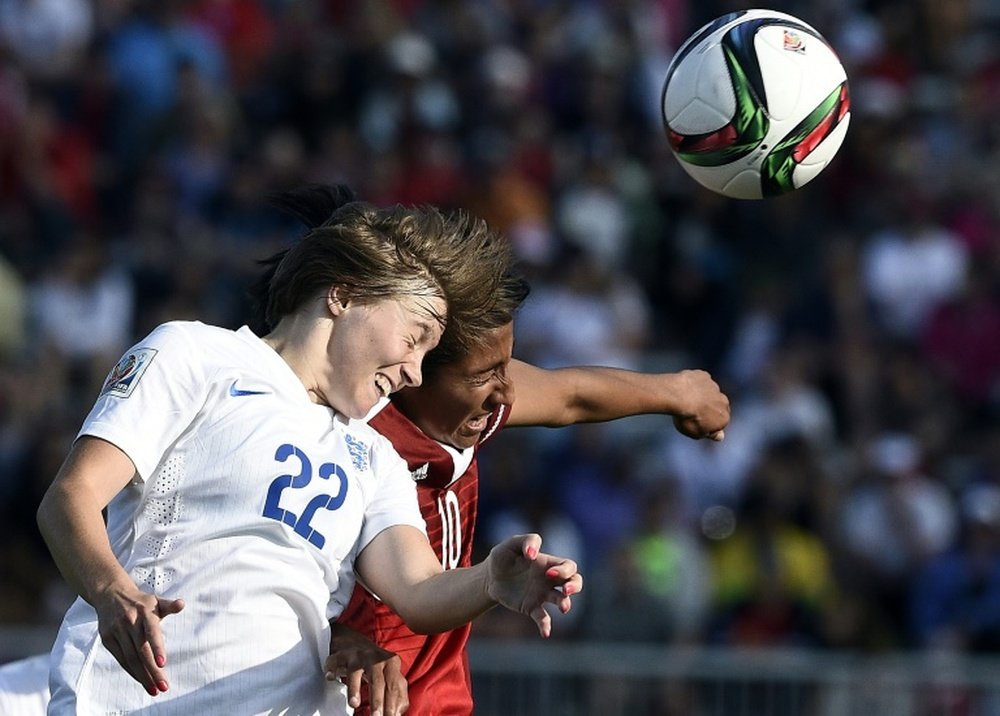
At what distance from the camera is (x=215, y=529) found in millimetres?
3936

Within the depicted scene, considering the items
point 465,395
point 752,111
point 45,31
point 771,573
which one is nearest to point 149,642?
point 465,395

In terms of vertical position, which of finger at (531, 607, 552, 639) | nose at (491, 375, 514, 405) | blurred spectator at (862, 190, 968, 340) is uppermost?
blurred spectator at (862, 190, 968, 340)

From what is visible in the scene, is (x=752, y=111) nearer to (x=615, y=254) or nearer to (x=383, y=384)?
(x=383, y=384)

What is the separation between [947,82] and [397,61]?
3.79 metres

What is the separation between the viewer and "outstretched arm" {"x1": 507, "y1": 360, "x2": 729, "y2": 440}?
200 inches

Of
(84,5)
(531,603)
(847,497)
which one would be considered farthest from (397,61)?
(531,603)

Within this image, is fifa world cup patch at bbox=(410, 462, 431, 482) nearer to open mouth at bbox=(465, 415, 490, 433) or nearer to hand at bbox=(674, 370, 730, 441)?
open mouth at bbox=(465, 415, 490, 433)

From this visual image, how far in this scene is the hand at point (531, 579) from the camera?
351cm

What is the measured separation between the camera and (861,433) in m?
10.5

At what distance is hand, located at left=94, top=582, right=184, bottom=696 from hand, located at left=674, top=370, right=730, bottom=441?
216cm

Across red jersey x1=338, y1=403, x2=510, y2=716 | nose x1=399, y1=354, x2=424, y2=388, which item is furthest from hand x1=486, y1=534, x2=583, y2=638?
red jersey x1=338, y1=403, x2=510, y2=716

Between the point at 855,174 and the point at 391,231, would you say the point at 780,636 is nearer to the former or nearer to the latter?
the point at 855,174

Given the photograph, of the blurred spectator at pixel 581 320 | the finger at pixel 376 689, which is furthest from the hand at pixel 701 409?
the blurred spectator at pixel 581 320

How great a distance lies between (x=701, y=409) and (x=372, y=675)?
157 centimetres
